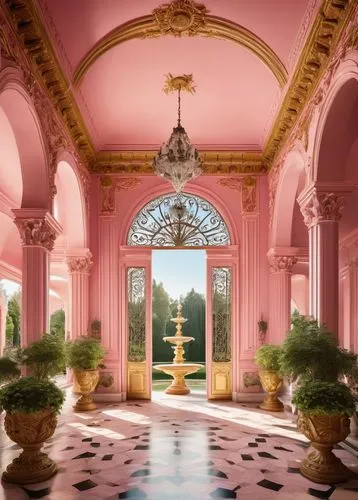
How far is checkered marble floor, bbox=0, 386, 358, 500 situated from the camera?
527cm

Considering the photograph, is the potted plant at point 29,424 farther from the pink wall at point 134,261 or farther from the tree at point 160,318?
the tree at point 160,318

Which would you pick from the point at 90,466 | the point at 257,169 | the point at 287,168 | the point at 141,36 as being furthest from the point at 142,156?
the point at 90,466

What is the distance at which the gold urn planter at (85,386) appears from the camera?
9.99 metres

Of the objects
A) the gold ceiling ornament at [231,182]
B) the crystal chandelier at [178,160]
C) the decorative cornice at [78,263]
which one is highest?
the gold ceiling ornament at [231,182]

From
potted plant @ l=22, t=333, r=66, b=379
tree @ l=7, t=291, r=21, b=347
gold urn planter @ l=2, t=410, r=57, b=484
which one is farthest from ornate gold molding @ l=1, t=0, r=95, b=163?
tree @ l=7, t=291, r=21, b=347

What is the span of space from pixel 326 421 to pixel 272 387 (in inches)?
183

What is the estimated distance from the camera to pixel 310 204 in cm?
761

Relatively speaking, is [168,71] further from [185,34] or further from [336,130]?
[336,130]

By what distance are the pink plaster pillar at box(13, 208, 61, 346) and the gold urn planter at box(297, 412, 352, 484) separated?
3.94 meters

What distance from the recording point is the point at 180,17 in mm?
6582

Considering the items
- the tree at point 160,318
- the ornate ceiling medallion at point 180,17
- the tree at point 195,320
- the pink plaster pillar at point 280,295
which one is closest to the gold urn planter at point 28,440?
the ornate ceiling medallion at point 180,17

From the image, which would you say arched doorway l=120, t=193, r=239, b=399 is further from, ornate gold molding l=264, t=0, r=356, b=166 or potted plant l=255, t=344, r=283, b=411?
ornate gold molding l=264, t=0, r=356, b=166

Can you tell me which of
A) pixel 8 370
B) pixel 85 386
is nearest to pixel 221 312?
pixel 85 386

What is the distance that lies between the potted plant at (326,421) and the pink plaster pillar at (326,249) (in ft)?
5.58
